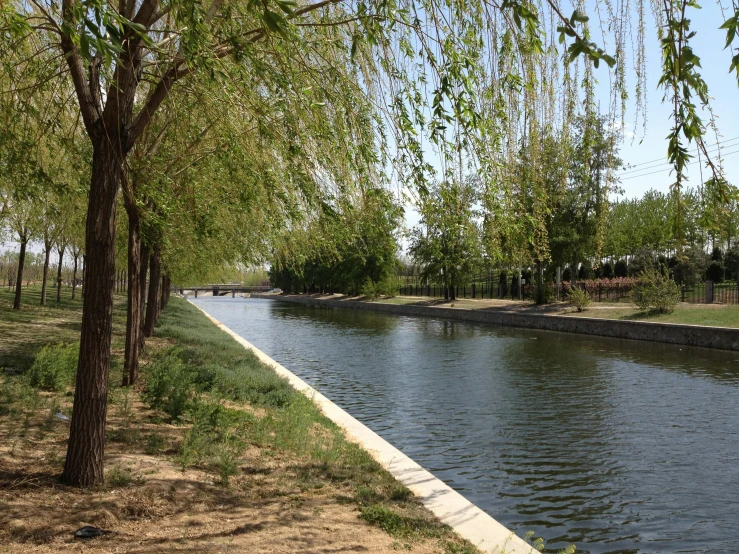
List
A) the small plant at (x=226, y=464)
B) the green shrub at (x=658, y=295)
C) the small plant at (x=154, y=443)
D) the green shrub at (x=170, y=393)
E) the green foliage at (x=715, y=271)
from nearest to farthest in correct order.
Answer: the small plant at (x=226, y=464) → the small plant at (x=154, y=443) → the green shrub at (x=170, y=393) → the green shrub at (x=658, y=295) → the green foliage at (x=715, y=271)

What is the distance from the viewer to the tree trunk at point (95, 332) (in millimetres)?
5477

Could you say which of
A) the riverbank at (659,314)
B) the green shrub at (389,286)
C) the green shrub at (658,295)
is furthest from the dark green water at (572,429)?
the green shrub at (389,286)

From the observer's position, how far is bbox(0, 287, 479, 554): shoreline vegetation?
4.82 metres

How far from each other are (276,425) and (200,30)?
228 inches

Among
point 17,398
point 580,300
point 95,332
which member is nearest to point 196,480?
point 95,332

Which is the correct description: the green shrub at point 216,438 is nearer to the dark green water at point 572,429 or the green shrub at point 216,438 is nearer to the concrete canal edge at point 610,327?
the dark green water at point 572,429

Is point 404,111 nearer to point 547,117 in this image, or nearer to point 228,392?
point 547,117

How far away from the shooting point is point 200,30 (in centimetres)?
409

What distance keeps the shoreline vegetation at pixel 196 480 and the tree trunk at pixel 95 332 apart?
0.79 feet

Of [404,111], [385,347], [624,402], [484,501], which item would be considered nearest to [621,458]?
[484,501]

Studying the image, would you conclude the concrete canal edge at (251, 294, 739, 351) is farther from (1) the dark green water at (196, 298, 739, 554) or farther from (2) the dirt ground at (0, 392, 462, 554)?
(2) the dirt ground at (0, 392, 462, 554)

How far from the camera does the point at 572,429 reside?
11688 mm

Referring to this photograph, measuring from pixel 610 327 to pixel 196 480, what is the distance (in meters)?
27.2

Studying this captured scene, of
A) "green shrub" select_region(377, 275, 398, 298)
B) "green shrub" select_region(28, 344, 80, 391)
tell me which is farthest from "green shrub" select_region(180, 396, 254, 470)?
"green shrub" select_region(377, 275, 398, 298)
